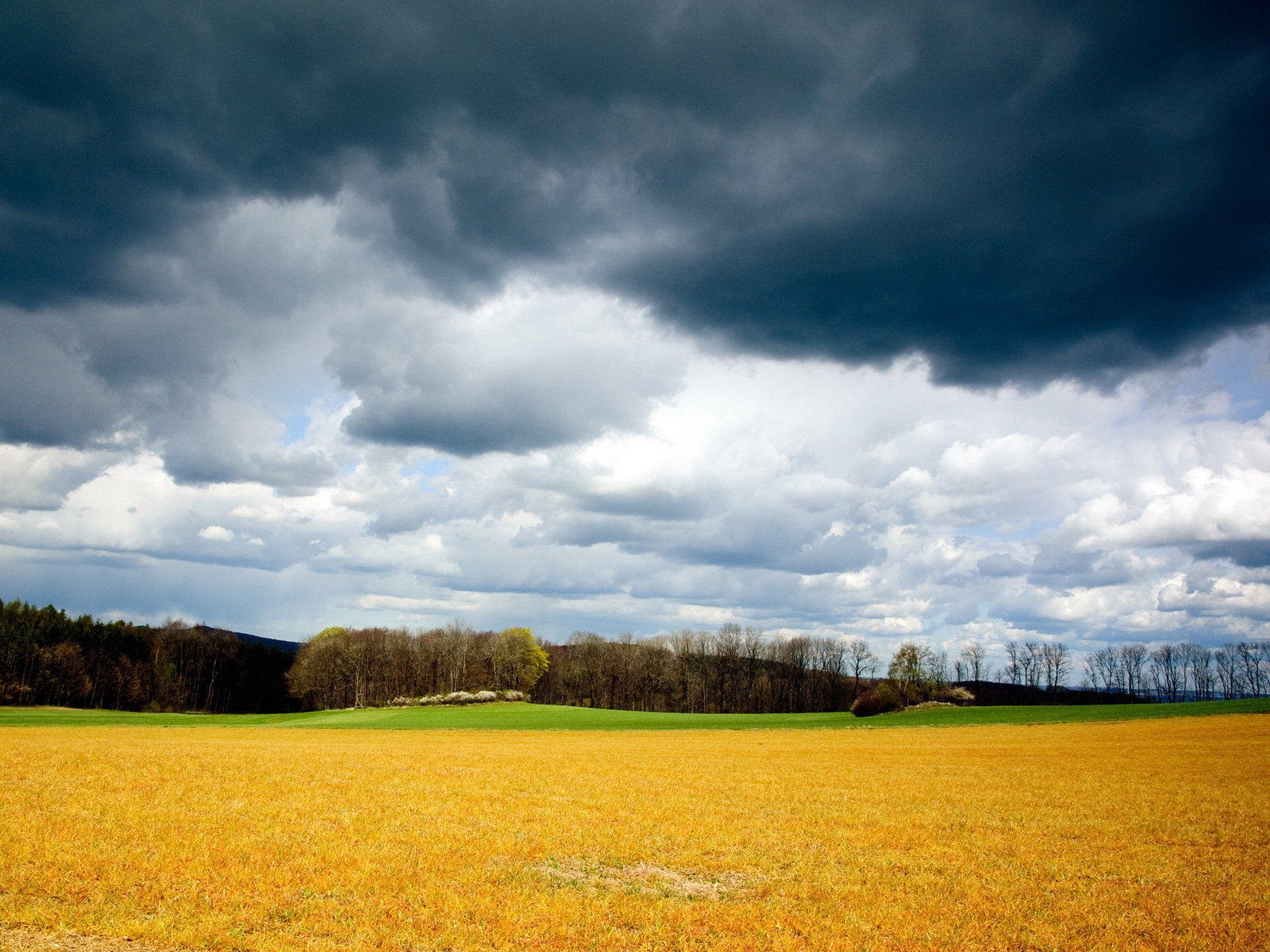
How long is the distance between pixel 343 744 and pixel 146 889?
3399cm

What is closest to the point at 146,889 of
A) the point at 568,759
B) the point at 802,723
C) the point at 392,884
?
the point at 392,884

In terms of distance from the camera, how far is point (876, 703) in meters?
81.2

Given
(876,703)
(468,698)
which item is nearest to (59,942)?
(876,703)

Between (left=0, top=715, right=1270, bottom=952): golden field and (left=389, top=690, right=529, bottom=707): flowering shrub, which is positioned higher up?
(left=0, top=715, right=1270, bottom=952): golden field

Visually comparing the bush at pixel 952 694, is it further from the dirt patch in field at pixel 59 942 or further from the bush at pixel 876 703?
the dirt patch in field at pixel 59 942

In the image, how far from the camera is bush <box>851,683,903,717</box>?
80625mm

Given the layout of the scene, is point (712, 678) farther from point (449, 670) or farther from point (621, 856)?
point (621, 856)

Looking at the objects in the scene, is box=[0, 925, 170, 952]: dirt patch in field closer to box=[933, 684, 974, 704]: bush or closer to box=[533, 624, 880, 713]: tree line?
box=[933, 684, 974, 704]: bush

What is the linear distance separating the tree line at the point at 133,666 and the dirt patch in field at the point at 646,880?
4729 inches

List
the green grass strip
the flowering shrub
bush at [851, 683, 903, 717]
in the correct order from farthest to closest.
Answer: the flowering shrub, bush at [851, 683, 903, 717], the green grass strip

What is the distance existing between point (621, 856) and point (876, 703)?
7329cm

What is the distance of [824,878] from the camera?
537 inches

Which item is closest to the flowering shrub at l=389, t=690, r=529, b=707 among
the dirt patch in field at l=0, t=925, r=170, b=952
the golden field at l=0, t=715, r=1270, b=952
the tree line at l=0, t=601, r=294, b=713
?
the tree line at l=0, t=601, r=294, b=713

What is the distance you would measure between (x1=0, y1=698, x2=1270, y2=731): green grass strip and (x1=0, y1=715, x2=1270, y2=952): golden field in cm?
3652
